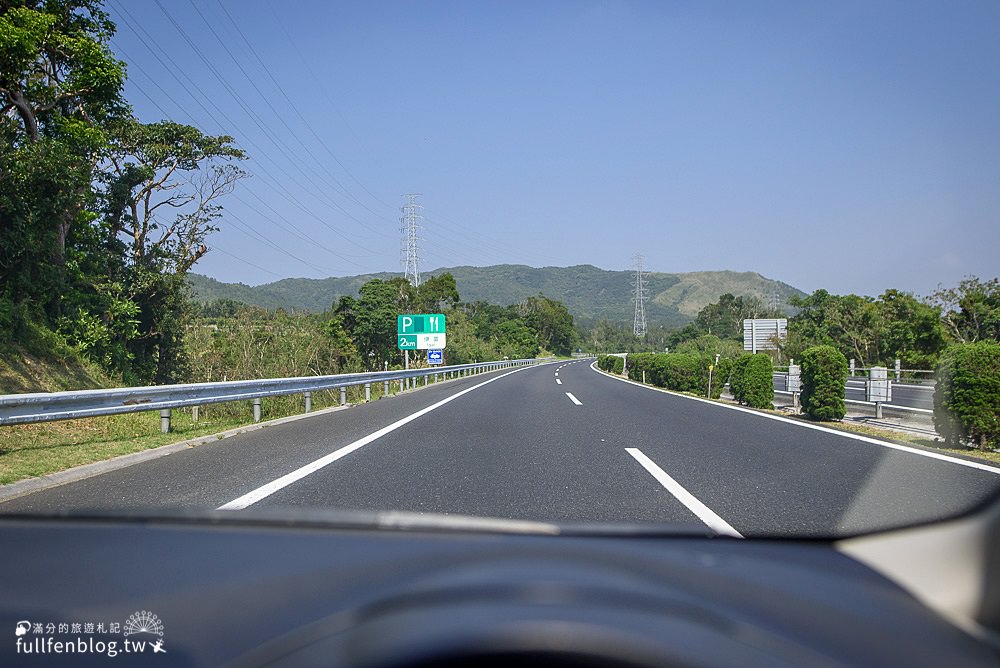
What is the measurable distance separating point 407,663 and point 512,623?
21 centimetres

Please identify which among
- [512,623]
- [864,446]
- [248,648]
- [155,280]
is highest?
[155,280]

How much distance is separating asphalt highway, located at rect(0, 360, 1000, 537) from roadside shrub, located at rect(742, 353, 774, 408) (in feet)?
20.1

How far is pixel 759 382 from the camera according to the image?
57.0 ft

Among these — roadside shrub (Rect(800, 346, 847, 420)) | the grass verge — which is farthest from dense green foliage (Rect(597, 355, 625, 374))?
the grass verge

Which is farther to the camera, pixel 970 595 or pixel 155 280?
pixel 155 280

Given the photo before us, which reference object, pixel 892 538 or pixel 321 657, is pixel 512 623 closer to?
pixel 321 657

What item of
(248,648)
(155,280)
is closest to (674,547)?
(248,648)

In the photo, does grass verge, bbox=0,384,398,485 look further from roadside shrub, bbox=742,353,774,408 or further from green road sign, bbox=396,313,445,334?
green road sign, bbox=396,313,445,334

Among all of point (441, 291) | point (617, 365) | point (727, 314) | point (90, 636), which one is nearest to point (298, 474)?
point (90, 636)

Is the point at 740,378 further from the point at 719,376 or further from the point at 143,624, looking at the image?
the point at 143,624

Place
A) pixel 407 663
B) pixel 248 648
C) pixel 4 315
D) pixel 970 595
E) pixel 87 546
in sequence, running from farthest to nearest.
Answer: pixel 4 315 → pixel 87 546 → pixel 970 595 → pixel 248 648 → pixel 407 663

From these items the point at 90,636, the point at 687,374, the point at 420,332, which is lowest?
the point at 687,374

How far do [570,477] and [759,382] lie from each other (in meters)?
12.6

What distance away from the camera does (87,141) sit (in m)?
19.6
